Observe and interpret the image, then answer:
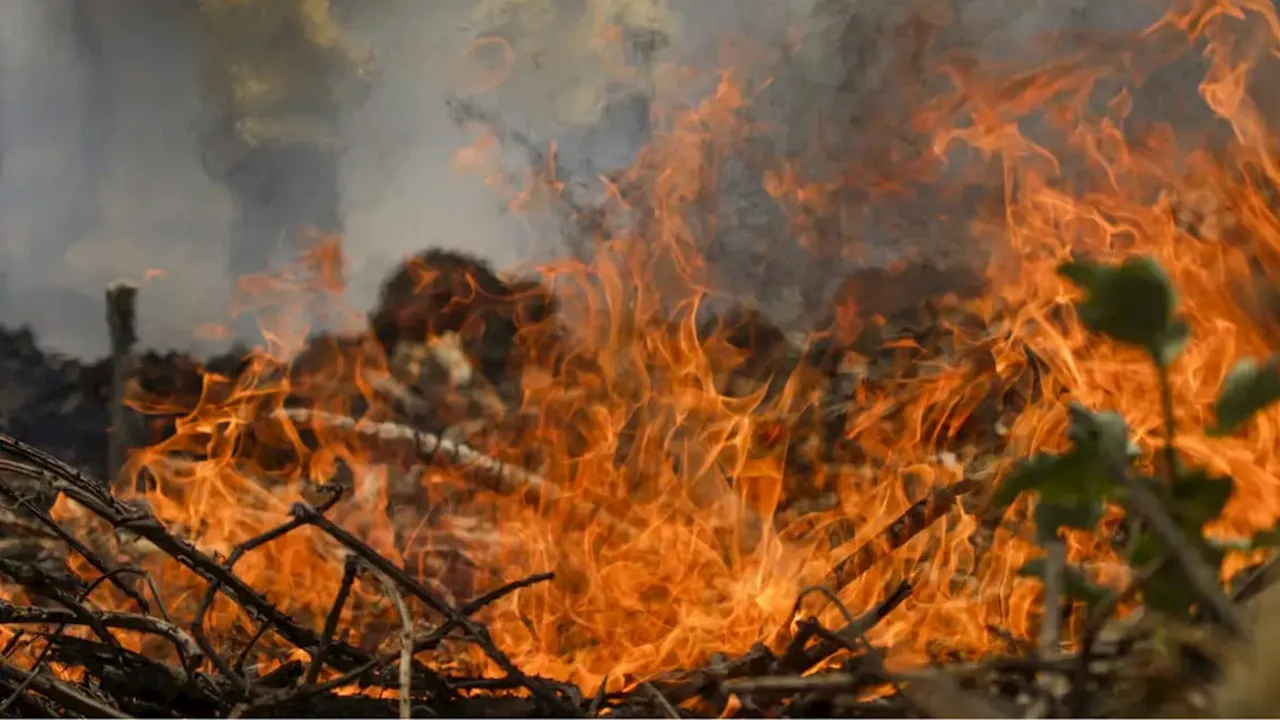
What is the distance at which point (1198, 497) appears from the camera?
0.31 meters

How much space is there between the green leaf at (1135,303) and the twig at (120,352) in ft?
4.97

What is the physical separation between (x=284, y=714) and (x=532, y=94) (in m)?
1.16

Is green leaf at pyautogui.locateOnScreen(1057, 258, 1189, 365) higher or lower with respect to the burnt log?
lower

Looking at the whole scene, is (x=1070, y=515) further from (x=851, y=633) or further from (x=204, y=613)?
(x=204, y=613)

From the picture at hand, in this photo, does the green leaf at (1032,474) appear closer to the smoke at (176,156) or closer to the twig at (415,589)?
the twig at (415,589)

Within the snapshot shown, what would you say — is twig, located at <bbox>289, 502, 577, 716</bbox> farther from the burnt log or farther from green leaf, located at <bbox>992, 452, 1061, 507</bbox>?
the burnt log

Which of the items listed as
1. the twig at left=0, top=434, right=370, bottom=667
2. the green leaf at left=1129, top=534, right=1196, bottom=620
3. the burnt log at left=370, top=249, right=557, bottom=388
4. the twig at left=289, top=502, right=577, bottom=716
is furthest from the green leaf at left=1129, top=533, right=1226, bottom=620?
the burnt log at left=370, top=249, right=557, bottom=388

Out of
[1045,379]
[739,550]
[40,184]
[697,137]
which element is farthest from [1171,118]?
[40,184]

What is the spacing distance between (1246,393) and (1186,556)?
0.18 feet

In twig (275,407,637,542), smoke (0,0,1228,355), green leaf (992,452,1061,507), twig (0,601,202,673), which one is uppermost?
smoke (0,0,1228,355)

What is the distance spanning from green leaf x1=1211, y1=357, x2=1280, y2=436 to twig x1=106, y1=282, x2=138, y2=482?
1.54 m

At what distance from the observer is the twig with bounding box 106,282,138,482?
1425 millimetres

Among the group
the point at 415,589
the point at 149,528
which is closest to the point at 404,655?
the point at 415,589

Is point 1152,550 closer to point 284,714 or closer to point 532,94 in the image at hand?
point 284,714
